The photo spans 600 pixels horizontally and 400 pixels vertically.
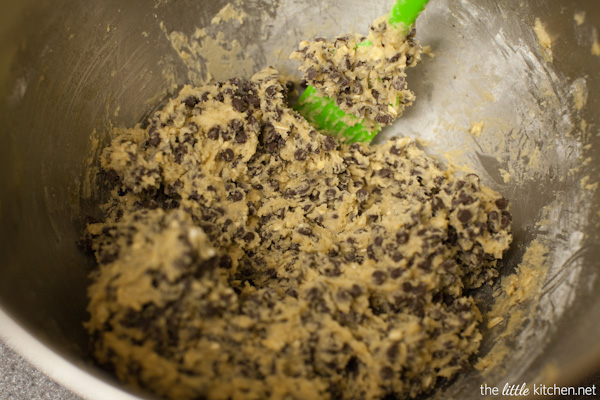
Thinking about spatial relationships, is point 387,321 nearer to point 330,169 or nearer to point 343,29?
point 330,169

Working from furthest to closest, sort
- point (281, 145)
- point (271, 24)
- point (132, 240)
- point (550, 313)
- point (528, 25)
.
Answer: point (271, 24) < point (281, 145) < point (528, 25) < point (550, 313) < point (132, 240)

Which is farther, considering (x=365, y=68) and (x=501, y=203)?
A: (x=365, y=68)

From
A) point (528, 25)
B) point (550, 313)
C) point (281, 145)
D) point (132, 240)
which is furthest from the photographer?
point (281, 145)

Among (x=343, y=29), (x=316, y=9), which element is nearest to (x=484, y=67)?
(x=343, y=29)

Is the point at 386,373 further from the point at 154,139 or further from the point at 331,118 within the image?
the point at 154,139

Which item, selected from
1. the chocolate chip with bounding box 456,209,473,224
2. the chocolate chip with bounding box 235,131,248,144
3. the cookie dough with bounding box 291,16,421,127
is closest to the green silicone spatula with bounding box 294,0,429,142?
the cookie dough with bounding box 291,16,421,127

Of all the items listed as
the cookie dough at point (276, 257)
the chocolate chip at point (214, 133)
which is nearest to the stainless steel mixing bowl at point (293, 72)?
the cookie dough at point (276, 257)

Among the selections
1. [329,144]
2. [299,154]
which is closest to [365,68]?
[329,144]
